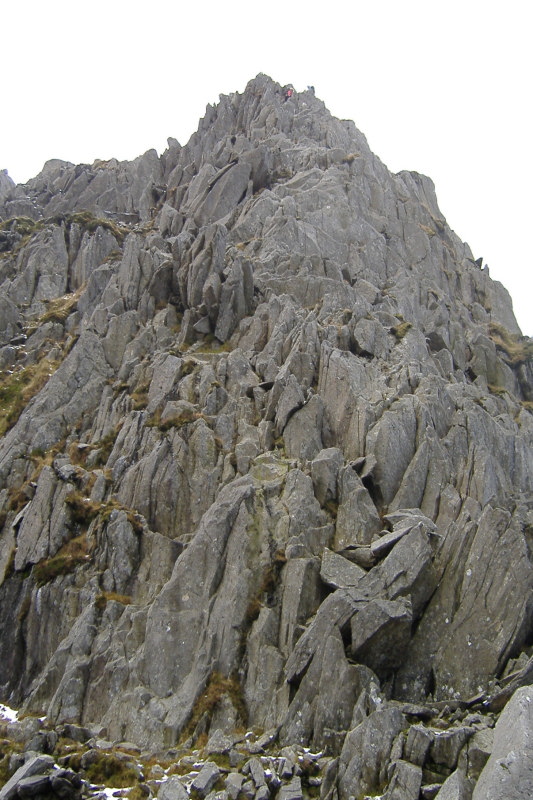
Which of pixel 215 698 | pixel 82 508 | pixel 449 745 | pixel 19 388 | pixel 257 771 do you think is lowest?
pixel 257 771

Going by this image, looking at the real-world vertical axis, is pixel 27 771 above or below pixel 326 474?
below

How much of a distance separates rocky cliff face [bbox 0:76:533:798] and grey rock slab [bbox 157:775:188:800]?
Answer: 14.5 feet

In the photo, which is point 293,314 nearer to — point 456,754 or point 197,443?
point 197,443

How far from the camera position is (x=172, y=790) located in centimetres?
2284

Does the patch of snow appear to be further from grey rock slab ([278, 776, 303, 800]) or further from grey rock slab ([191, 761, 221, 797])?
grey rock slab ([278, 776, 303, 800])

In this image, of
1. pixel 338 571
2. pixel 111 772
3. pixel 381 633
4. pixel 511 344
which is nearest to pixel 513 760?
pixel 381 633

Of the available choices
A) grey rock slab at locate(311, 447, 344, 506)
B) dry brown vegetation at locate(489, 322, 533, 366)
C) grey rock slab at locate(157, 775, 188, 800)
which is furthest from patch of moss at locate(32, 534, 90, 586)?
dry brown vegetation at locate(489, 322, 533, 366)

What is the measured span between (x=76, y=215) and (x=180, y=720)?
3264 inches

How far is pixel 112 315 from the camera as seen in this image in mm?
60375

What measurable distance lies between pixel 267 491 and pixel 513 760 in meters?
20.9

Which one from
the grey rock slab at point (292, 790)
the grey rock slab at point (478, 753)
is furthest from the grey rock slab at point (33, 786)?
the grey rock slab at point (478, 753)

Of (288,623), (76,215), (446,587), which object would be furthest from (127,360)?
(76,215)

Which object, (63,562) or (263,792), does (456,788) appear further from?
(63,562)

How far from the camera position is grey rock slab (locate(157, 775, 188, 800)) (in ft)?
73.8
